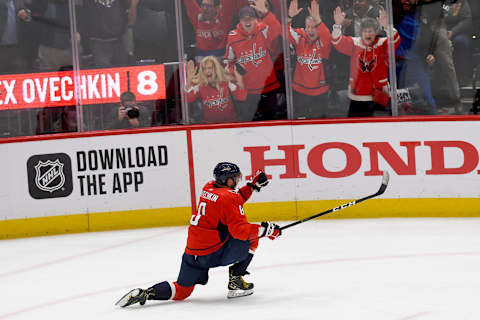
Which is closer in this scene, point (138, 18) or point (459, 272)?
point (459, 272)

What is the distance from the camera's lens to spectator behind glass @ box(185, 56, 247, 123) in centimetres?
969

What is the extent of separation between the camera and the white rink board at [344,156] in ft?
29.7

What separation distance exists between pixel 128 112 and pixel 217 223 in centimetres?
421

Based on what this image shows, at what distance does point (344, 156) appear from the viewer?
9.33m

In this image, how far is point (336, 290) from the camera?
6.09m

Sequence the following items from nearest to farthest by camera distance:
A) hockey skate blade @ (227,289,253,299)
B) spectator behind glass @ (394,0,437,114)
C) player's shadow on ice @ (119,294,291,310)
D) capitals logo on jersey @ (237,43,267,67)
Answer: player's shadow on ice @ (119,294,291,310), hockey skate blade @ (227,289,253,299), spectator behind glass @ (394,0,437,114), capitals logo on jersey @ (237,43,267,67)

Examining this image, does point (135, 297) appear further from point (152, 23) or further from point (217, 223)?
point (152, 23)

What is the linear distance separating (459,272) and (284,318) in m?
1.79

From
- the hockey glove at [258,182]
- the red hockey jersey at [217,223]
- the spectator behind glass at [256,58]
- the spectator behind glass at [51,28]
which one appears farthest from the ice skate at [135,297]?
the spectator behind glass at [51,28]

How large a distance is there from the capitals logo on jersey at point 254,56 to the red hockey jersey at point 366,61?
82 centimetres

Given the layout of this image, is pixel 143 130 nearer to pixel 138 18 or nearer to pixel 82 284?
pixel 138 18

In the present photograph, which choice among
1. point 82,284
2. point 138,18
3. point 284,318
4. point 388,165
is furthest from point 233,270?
point 138,18

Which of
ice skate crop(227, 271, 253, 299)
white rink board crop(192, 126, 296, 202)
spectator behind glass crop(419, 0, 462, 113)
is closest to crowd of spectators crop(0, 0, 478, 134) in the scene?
spectator behind glass crop(419, 0, 462, 113)

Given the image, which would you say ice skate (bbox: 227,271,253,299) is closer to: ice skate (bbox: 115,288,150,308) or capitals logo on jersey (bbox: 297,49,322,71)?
ice skate (bbox: 115,288,150,308)
